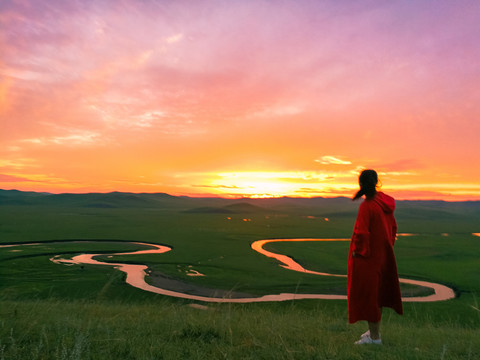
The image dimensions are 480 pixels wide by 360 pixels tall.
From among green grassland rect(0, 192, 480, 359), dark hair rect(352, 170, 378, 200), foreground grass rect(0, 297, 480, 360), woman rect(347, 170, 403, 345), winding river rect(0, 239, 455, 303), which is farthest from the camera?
winding river rect(0, 239, 455, 303)

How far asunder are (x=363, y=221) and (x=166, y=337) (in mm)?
3861

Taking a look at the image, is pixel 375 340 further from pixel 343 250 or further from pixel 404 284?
pixel 343 250

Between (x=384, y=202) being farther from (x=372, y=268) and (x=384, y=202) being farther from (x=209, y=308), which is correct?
(x=209, y=308)

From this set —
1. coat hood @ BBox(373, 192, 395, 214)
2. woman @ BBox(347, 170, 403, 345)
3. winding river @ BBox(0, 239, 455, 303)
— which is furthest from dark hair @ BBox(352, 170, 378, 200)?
winding river @ BBox(0, 239, 455, 303)

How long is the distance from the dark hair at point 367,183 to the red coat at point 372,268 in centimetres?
14

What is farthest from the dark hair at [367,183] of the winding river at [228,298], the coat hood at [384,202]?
the winding river at [228,298]

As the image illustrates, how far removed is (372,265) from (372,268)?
0.17ft

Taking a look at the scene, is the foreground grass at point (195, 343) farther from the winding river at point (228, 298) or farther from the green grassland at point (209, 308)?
the winding river at point (228, 298)

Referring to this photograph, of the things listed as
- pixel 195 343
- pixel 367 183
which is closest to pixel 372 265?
pixel 367 183

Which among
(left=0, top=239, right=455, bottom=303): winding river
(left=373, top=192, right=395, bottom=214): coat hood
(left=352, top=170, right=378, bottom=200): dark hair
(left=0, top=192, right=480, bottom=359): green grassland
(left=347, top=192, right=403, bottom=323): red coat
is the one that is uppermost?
(left=352, top=170, right=378, bottom=200): dark hair

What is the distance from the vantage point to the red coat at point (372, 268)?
6144mm

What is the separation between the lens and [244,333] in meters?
6.02

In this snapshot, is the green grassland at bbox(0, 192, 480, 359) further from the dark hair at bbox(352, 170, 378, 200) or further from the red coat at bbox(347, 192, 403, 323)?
the dark hair at bbox(352, 170, 378, 200)

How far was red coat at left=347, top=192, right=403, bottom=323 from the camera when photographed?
20.2 feet
